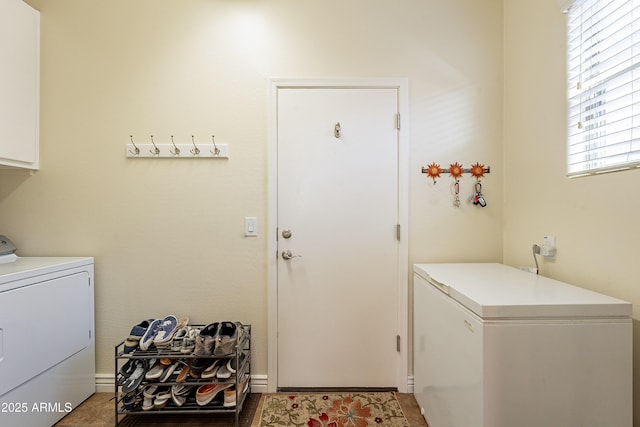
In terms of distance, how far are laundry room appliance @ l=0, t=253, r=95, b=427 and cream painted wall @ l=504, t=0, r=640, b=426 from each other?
269 cm

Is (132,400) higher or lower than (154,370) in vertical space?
lower

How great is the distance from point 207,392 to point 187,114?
169cm

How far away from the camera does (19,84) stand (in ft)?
5.46

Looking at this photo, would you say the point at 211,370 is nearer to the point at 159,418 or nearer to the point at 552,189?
the point at 159,418

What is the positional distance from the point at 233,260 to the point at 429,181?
1.41 m

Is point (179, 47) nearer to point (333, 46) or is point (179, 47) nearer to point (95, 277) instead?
point (333, 46)

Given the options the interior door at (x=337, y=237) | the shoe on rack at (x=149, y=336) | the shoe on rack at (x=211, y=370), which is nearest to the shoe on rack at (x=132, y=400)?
the shoe on rack at (x=149, y=336)

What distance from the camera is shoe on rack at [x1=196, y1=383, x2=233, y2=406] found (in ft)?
4.91

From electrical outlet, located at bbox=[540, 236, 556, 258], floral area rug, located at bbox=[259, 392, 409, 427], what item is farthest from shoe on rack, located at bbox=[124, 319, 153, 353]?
electrical outlet, located at bbox=[540, 236, 556, 258]

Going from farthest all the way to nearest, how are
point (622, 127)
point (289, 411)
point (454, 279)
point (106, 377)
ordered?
1. point (106, 377)
2. point (289, 411)
3. point (454, 279)
4. point (622, 127)

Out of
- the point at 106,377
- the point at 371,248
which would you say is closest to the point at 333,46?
the point at 371,248

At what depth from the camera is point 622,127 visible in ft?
3.62

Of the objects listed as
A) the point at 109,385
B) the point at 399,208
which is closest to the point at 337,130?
the point at 399,208

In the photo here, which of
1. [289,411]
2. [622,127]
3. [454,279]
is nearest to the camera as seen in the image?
[622,127]
